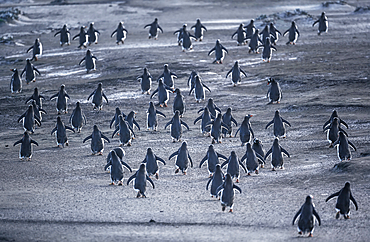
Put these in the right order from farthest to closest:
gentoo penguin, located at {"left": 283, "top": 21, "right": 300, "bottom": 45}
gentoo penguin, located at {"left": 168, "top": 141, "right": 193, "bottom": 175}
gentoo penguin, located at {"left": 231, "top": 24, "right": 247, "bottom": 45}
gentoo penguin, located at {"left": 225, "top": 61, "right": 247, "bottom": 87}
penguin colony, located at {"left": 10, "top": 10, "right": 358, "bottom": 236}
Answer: gentoo penguin, located at {"left": 231, "top": 24, "right": 247, "bottom": 45}
gentoo penguin, located at {"left": 283, "top": 21, "right": 300, "bottom": 45}
gentoo penguin, located at {"left": 225, "top": 61, "right": 247, "bottom": 87}
gentoo penguin, located at {"left": 168, "top": 141, "right": 193, "bottom": 175}
penguin colony, located at {"left": 10, "top": 10, "right": 358, "bottom": 236}

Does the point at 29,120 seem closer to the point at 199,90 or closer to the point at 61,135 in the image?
the point at 61,135

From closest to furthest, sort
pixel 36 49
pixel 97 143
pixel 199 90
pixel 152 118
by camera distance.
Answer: pixel 97 143 < pixel 152 118 < pixel 199 90 < pixel 36 49

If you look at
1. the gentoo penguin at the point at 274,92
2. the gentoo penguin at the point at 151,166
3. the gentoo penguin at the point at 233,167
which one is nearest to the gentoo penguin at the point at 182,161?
the gentoo penguin at the point at 151,166

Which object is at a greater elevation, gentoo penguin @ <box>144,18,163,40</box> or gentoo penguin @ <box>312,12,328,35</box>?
gentoo penguin @ <box>312,12,328,35</box>

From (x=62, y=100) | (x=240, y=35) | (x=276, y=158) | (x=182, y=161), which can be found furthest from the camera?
(x=240, y=35)

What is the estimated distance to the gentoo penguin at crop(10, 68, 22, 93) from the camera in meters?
19.0

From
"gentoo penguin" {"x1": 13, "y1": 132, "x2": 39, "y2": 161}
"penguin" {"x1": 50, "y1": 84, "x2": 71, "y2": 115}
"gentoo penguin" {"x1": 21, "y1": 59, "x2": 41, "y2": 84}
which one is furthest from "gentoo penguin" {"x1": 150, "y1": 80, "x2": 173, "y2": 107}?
"gentoo penguin" {"x1": 21, "y1": 59, "x2": 41, "y2": 84}

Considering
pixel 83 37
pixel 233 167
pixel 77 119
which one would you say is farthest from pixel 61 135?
pixel 83 37

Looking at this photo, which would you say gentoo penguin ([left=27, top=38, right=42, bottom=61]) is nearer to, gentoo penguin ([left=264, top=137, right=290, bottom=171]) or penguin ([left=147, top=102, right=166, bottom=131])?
penguin ([left=147, top=102, right=166, bottom=131])

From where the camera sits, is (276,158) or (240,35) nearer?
(276,158)

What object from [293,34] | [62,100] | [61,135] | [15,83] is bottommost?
[15,83]

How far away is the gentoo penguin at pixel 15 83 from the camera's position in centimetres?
1905

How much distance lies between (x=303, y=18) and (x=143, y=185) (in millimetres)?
20791

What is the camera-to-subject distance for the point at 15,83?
19141 millimetres
